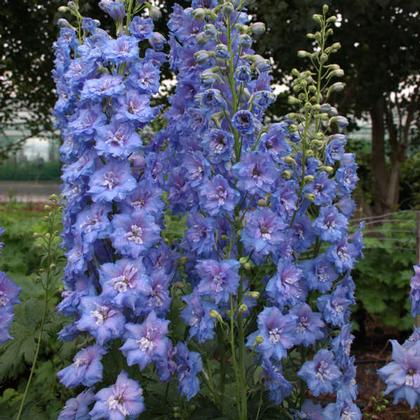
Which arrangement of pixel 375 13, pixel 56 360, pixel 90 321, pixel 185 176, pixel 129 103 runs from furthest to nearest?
pixel 375 13 → pixel 56 360 → pixel 185 176 → pixel 129 103 → pixel 90 321

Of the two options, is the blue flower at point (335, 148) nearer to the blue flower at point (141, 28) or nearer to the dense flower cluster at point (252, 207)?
the dense flower cluster at point (252, 207)

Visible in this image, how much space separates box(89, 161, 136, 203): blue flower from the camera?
1.82 metres

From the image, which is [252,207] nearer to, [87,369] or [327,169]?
[327,169]

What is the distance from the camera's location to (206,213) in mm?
2025

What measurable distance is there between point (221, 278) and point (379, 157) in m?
6.93

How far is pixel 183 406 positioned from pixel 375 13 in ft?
16.6

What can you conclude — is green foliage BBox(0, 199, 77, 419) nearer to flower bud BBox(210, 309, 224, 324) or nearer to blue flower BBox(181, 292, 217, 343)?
blue flower BBox(181, 292, 217, 343)

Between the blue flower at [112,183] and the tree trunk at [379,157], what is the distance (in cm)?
661

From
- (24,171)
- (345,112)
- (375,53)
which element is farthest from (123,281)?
(24,171)

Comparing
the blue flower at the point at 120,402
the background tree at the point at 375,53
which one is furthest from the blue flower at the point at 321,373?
the background tree at the point at 375,53

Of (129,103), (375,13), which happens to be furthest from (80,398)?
(375,13)

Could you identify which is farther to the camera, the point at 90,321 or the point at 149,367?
the point at 149,367

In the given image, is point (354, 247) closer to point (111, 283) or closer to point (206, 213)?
point (206, 213)

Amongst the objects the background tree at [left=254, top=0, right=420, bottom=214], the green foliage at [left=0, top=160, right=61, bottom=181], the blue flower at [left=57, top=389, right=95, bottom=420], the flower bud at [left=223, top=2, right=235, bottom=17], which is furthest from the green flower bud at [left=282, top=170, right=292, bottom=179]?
the green foliage at [left=0, top=160, right=61, bottom=181]
